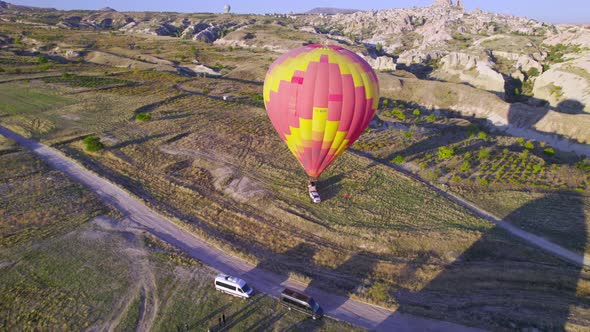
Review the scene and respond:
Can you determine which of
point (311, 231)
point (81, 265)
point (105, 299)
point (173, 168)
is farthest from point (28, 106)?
point (311, 231)

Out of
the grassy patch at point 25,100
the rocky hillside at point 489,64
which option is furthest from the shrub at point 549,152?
the grassy patch at point 25,100

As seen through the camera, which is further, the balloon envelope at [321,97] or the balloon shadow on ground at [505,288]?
the balloon envelope at [321,97]

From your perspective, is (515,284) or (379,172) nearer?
(515,284)

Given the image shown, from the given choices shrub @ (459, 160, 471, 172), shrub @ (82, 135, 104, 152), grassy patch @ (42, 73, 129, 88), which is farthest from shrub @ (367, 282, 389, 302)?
grassy patch @ (42, 73, 129, 88)

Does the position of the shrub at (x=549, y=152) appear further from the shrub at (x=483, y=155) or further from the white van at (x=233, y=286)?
the white van at (x=233, y=286)

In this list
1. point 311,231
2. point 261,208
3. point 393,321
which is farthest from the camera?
point 261,208

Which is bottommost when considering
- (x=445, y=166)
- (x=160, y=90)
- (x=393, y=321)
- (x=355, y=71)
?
(x=393, y=321)

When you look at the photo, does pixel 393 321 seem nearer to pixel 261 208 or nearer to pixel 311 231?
pixel 311 231

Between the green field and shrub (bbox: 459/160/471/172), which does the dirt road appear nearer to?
the green field
